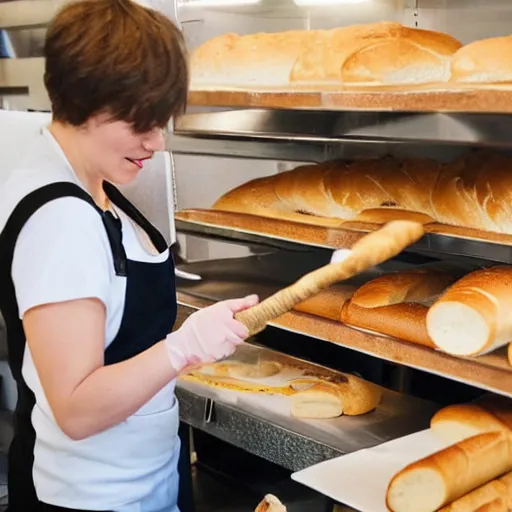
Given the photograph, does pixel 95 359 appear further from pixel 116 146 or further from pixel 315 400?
pixel 315 400

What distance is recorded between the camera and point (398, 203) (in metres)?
1.54

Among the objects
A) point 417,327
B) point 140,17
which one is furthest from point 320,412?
point 140,17

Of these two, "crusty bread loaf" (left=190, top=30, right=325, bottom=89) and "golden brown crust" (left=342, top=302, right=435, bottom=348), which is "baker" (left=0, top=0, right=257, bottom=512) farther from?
"crusty bread loaf" (left=190, top=30, right=325, bottom=89)

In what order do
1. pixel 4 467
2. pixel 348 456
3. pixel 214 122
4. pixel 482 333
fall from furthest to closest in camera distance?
pixel 4 467
pixel 214 122
pixel 348 456
pixel 482 333

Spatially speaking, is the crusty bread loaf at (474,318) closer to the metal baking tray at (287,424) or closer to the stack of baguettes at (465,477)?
the stack of baguettes at (465,477)

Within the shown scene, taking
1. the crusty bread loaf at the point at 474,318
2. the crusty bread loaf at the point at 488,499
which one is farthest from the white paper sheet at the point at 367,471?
the crusty bread loaf at the point at 474,318

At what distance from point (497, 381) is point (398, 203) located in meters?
0.48

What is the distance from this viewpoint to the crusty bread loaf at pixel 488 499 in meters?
1.20

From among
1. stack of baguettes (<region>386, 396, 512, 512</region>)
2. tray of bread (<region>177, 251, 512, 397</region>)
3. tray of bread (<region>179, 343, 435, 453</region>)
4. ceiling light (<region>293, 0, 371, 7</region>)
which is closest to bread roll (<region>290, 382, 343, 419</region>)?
tray of bread (<region>179, 343, 435, 453</region>)

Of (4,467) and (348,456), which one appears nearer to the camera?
(348,456)

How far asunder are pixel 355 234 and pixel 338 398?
14.2 inches

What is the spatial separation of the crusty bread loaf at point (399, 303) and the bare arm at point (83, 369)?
0.43 metres

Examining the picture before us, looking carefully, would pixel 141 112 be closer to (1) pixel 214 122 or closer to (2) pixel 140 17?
(2) pixel 140 17

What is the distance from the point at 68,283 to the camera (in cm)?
103
